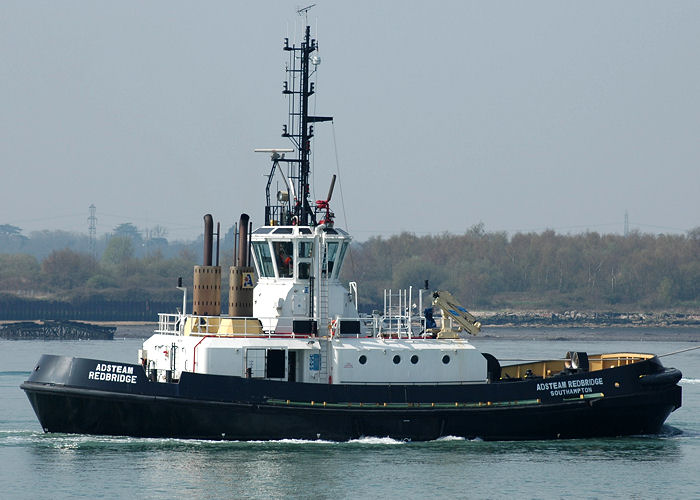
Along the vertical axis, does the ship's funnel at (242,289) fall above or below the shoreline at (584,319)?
above

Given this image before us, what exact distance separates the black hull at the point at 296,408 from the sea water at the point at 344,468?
29cm

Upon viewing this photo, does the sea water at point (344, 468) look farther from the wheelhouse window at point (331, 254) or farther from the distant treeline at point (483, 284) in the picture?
the distant treeline at point (483, 284)

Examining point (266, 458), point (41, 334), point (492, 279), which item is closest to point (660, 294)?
point (492, 279)

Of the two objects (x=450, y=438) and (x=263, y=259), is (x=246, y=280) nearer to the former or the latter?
(x=263, y=259)

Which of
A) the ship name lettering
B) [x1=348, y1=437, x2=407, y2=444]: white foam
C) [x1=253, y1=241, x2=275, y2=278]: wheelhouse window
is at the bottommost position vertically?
[x1=348, y1=437, x2=407, y2=444]: white foam

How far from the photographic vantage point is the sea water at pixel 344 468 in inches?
832

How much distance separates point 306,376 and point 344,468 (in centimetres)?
281

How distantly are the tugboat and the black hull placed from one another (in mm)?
29

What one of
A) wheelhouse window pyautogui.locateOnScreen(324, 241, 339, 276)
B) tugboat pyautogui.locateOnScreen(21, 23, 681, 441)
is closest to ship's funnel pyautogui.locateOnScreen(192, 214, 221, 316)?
tugboat pyautogui.locateOnScreen(21, 23, 681, 441)

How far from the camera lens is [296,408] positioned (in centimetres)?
2403

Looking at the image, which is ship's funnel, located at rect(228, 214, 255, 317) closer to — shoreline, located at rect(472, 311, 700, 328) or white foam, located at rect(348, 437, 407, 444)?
white foam, located at rect(348, 437, 407, 444)

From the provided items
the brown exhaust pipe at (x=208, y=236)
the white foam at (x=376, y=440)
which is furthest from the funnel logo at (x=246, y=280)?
the white foam at (x=376, y=440)

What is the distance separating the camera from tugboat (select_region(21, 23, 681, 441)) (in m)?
24.0

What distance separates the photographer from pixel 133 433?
79.6 feet
